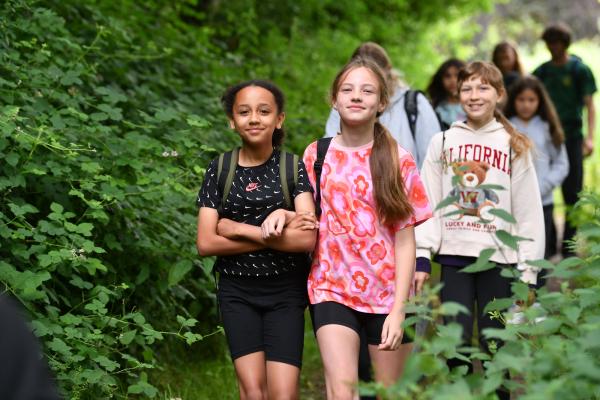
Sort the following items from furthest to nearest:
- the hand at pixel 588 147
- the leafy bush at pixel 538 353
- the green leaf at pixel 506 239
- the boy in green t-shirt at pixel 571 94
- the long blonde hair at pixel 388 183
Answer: the hand at pixel 588 147 < the boy in green t-shirt at pixel 571 94 < the long blonde hair at pixel 388 183 < the green leaf at pixel 506 239 < the leafy bush at pixel 538 353

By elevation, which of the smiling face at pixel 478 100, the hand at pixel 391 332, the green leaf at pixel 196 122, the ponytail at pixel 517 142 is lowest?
the hand at pixel 391 332

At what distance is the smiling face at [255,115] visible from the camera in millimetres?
5051

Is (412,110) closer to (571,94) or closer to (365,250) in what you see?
(365,250)

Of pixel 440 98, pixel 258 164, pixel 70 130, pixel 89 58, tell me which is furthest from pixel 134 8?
pixel 258 164

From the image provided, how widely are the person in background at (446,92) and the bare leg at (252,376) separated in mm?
4074

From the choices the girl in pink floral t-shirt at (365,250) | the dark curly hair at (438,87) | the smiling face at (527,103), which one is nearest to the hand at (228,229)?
the girl in pink floral t-shirt at (365,250)

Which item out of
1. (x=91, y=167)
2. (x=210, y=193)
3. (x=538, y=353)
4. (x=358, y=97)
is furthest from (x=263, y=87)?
(x=538, y=353)

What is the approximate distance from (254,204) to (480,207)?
1.73m

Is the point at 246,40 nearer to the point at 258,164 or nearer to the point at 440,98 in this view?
the point at 440,98

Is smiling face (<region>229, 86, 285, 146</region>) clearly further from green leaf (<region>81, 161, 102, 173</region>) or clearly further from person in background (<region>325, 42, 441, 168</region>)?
person in background (<region>325, 42, 441, 168</region>)

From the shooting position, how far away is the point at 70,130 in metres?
6.38

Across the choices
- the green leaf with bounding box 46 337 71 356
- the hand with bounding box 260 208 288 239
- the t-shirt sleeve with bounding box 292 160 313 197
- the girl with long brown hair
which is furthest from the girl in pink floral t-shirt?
the green leaf with bounding box 46 337 71 356

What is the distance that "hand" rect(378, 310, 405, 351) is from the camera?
4.85m

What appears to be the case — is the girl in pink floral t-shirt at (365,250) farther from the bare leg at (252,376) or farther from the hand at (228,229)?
the hand at (228,229)
